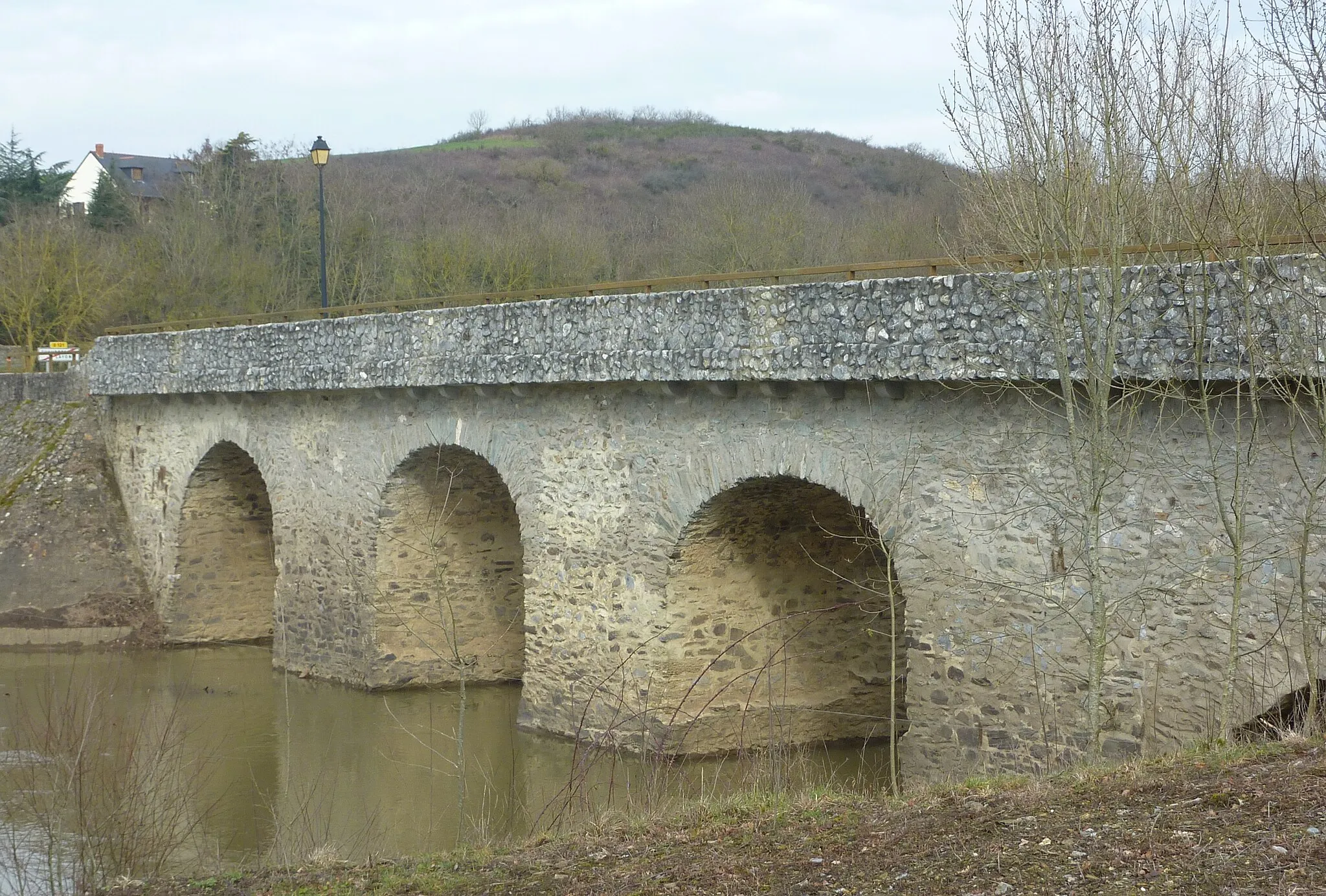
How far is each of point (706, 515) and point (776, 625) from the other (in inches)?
58.1

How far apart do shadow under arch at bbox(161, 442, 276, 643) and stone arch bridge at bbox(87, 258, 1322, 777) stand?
0.04 meters

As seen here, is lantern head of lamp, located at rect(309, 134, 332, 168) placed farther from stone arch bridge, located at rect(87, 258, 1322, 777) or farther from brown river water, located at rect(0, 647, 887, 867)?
brown river water, located at rect(0, 647, 887, 867)

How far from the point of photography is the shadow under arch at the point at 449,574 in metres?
14.2

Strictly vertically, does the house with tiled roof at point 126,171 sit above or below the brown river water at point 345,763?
above

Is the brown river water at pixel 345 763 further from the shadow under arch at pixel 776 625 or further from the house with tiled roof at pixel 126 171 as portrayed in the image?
the house with tiled roof at pixel 126 171

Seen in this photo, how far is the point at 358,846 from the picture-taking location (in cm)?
939

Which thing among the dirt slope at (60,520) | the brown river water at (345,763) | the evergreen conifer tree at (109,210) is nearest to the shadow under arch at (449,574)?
the brown river water at (345,763)

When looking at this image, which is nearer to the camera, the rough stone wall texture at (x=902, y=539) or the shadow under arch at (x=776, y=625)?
the rough stone wall texture at (x=902, y=539)

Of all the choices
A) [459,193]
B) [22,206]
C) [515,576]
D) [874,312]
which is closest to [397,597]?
[515,576]

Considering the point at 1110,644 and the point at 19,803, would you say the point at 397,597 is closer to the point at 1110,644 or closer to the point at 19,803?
the point at 19,803

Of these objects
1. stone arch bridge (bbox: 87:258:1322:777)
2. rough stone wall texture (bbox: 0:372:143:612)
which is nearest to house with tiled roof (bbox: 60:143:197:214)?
rough stone wall texture (bbox: 0:372:143:612)

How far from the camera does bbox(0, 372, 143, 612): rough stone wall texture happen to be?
1783 centimetres

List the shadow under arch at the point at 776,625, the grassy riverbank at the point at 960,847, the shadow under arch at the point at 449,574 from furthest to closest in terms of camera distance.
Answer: the shadow under arch at the point at 449,574, the shadow under arch at the point at 776,625, the grassy riverbank at the point at 960,847

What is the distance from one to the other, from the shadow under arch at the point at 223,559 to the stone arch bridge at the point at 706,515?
0.04 m
